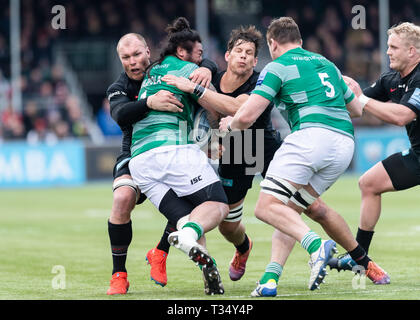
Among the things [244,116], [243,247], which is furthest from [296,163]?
[243,247]

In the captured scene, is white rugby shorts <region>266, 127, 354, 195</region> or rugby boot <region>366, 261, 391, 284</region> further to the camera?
rugby boot <region>366, 261, 391, 284</region>

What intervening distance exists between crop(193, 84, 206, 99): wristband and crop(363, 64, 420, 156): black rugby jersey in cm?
184

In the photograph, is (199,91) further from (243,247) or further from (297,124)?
(243,247)

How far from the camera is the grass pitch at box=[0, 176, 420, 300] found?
768cm

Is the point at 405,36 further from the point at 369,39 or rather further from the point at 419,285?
the point at 369,39

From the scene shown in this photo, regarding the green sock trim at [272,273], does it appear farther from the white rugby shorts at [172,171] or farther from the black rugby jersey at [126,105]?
the black rugby jersey at [126,105]

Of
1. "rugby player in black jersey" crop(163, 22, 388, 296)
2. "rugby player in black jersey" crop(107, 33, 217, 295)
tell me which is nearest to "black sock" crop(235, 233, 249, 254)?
"rugby player in black jersey" crop(163, 22, 388, 296)

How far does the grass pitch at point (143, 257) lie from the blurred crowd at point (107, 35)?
27.5ft

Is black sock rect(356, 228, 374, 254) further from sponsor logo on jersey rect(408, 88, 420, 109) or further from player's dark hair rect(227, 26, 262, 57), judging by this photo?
player's dark hair rect(227, 26, 262, 57)

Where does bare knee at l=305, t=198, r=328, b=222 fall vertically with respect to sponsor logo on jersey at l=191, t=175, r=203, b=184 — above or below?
→ below

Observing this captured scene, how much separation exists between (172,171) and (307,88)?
1317mm

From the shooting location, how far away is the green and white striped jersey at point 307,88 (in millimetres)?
7312

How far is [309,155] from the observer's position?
7309 mm

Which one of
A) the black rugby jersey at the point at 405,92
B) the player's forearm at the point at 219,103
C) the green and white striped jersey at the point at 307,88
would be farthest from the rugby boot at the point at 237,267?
the black rugby jersey at the point at 405,92
